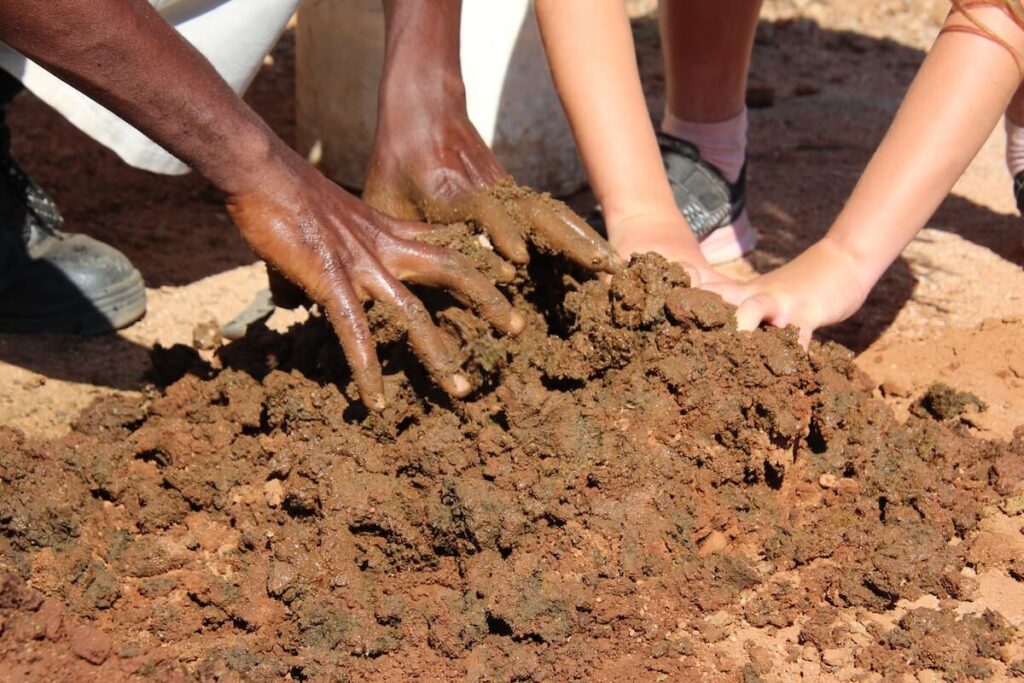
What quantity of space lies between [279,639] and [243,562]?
16cm

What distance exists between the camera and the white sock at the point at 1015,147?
9.18 feet

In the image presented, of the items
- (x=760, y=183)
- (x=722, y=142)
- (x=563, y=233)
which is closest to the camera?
(x=563, y=233)

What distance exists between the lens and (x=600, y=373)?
202 centimetres

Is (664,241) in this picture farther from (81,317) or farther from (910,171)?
(81,317)

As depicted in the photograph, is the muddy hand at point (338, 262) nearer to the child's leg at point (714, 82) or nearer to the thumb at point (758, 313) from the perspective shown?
the thumb at point (758, 313)

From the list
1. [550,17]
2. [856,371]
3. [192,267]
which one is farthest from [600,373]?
[192,267]

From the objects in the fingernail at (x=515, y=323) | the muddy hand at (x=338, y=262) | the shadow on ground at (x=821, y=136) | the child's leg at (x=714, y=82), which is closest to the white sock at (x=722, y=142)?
the child's leg at (x=714, y=82)

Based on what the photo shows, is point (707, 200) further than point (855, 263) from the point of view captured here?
Yes

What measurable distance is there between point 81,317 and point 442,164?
3.31 feet

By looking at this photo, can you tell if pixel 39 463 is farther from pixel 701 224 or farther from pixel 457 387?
pixel 701 224

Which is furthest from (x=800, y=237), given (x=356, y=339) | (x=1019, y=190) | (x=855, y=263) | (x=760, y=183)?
(x=356, y=339)

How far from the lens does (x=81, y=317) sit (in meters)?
2.60

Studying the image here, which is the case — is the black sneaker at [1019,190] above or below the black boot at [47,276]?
above

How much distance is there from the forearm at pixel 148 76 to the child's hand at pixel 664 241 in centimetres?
71
